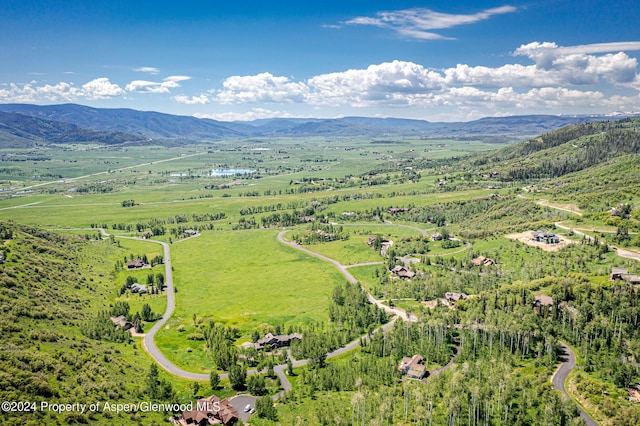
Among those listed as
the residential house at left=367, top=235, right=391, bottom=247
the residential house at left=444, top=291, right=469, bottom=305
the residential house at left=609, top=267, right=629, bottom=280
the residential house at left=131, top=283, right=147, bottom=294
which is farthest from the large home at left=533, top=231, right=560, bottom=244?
the residential house at left=131, top=283, right=147, bottom=294

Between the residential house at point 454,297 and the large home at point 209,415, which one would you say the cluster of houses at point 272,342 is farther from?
the residential house at point 454,297

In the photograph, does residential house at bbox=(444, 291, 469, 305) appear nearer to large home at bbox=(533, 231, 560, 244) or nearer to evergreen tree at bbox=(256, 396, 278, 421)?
large home at bbox=(533, 231, 560, 244)

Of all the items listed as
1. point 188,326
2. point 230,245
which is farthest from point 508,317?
point 230,245

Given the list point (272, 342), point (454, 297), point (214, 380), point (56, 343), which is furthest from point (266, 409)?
point (454, 297)

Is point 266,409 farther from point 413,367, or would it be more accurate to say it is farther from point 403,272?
point 403,272

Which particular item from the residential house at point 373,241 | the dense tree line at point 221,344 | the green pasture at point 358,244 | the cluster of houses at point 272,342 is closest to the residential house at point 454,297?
the cluster of houses at point 272,342
